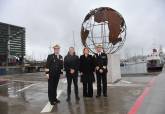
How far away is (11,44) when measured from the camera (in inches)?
2581

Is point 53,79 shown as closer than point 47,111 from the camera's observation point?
No

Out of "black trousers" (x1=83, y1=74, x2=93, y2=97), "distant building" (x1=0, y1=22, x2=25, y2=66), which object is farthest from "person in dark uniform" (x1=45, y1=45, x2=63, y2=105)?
"distant building" (x1=0, y1=22, x2=25, y2=66)

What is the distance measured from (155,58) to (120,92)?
3576 cm

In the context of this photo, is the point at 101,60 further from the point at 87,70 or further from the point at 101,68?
the point at 87,70

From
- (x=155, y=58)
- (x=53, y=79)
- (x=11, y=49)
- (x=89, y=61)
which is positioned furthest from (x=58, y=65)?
(x=11, y=49)

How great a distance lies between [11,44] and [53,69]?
182ft

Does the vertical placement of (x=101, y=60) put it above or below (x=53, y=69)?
above

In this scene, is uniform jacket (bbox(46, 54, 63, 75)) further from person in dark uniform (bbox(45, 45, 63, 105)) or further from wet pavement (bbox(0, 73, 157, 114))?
wet pavement (bbox(0, 73, 157, 114))

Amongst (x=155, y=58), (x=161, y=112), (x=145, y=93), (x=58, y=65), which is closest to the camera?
(x=161, y=112)

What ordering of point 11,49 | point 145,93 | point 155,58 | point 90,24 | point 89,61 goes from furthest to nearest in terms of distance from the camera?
point 11,49
point 155,58
point 90,24
point 145,93
point 89,61

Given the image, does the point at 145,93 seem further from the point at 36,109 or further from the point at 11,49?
the point at 11,49

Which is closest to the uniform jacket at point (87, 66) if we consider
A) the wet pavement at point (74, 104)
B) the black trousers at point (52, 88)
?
the wet pavement at point (74, 104)

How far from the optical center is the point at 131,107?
10.6 meters

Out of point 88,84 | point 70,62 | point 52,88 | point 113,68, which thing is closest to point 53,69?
point 52,88
